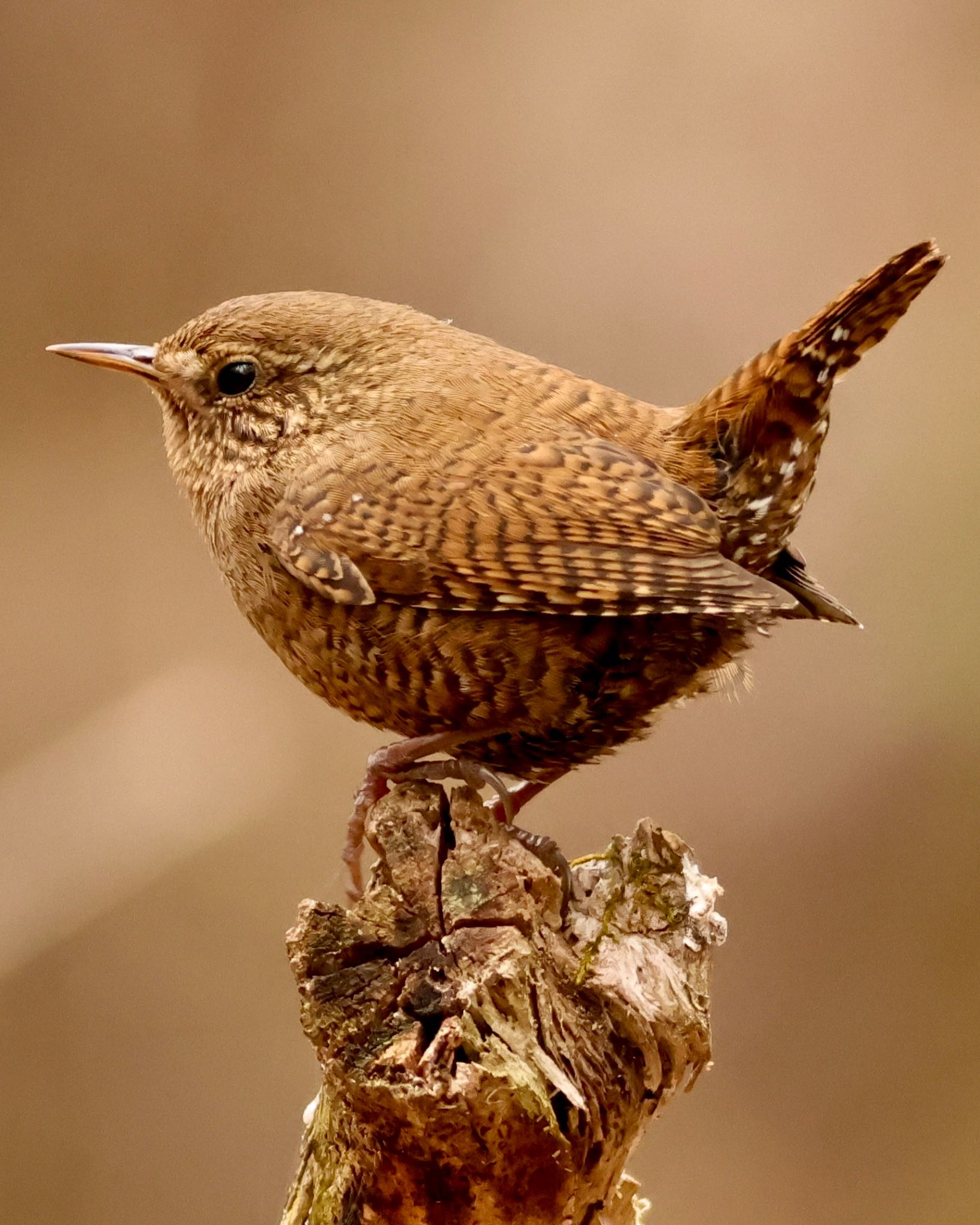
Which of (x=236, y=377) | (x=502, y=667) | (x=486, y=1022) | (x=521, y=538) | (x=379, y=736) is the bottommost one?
(x=486, y=1022)

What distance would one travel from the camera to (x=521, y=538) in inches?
79.3

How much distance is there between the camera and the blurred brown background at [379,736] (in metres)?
3.96

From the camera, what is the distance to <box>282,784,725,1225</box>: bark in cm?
166

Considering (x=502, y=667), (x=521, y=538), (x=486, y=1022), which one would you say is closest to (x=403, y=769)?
(x=502, y=667)

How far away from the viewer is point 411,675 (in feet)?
6.79

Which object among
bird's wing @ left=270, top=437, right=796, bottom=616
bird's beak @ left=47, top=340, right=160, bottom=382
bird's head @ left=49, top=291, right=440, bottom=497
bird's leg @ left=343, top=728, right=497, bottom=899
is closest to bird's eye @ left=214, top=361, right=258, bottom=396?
bird's head @ left=49, top=291, right=440, bottom=497

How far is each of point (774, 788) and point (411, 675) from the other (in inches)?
89.9

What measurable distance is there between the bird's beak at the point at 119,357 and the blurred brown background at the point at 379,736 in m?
1.96

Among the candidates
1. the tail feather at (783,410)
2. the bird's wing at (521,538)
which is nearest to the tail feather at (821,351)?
the tail feather at (783,410)

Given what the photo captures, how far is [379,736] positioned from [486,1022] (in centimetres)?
275

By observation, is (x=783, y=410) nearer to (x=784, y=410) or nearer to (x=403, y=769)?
(x=784, y=410)

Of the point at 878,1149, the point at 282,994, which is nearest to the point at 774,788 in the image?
the point at 878,1149

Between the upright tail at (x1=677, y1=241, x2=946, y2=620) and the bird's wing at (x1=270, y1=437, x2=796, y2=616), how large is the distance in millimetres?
108

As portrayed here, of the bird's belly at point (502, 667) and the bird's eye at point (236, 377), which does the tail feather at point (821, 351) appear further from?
the bird's eye at point (236, 377)
